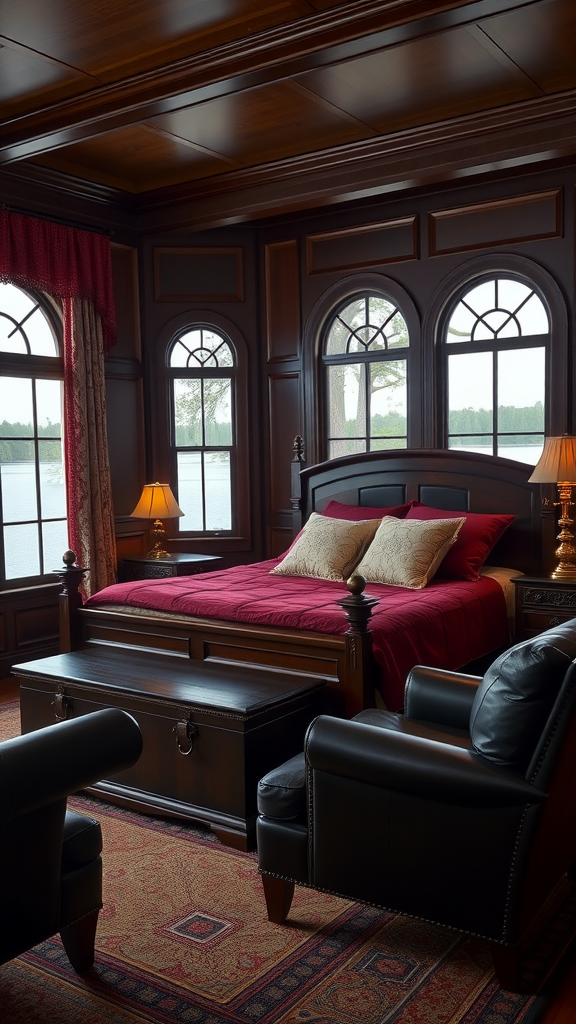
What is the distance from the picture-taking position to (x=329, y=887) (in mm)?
→ 2352

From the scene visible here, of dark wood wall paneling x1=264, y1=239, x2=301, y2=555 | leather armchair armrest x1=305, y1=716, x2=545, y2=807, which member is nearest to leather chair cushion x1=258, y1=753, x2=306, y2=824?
leather armchair armrest x1=305, y1=716, x2=545, y2=807

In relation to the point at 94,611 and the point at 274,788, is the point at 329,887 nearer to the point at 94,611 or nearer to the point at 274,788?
the point at 274,788

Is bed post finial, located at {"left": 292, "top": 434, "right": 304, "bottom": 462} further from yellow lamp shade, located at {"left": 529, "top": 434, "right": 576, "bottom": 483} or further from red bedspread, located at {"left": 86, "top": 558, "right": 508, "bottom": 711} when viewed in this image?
yellow lamp shade, located at {"left": 529, "top": 434, "right": 576, "bottom": 483}

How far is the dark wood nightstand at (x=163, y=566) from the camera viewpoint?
219 inches

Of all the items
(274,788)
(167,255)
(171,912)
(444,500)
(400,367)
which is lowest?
(171,912)

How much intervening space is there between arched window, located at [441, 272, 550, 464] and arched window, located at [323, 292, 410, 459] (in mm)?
345

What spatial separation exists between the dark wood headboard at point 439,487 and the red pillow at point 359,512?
0.51 feet

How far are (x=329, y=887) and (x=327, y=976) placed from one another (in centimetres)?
22

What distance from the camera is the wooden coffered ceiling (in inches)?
139

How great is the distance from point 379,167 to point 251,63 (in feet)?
4.76

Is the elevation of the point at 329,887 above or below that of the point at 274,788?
below

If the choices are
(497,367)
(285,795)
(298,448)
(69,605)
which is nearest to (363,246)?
(497,367)

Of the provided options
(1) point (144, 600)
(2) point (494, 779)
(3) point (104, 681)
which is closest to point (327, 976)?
(2) point (494, 779)

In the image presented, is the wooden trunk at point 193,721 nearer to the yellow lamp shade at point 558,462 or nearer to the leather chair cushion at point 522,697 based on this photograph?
the leather chair cushion at point 522,697
